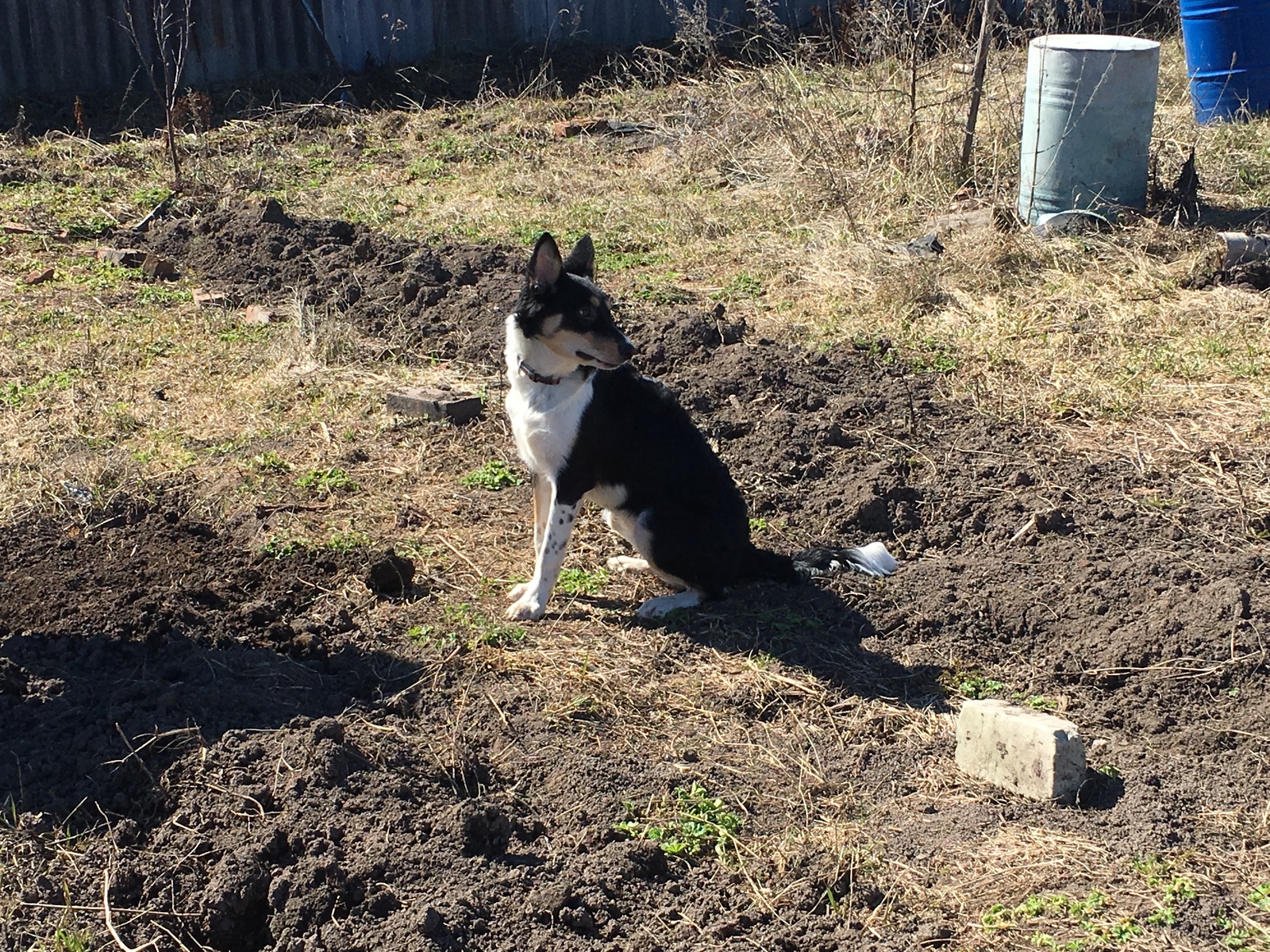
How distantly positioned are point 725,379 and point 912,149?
4555 mm

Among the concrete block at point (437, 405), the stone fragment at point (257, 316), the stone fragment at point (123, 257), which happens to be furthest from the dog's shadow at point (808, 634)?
the stone fragment at point (123, 257)

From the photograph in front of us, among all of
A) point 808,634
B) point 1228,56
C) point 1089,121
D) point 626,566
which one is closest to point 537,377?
point 626,566

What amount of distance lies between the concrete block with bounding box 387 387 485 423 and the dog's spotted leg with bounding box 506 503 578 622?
1.78 metres

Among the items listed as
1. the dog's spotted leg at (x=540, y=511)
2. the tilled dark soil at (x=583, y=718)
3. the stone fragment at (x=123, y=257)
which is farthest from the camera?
the stone fragment at (x=123, y=257)

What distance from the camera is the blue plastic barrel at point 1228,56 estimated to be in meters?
11.8

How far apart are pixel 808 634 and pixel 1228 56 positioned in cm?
986

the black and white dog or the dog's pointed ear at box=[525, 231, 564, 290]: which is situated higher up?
the dog's pointed ear at box=[525, 231, 564, 290]

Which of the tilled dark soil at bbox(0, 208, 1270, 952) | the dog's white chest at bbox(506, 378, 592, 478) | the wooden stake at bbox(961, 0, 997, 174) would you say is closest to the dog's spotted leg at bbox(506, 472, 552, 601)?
the dog's white chest at bbox(506, 378, 592, 478)

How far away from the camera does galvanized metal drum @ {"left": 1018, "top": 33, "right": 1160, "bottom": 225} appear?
8.60 metres

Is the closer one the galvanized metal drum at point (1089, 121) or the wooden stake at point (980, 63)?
the galvanized metal drum at point (1089, 121)

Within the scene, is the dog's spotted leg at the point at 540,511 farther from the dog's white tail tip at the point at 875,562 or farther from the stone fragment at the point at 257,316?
the stone fragment at the point at 257,316

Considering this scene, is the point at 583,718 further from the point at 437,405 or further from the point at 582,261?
the point at 437,405

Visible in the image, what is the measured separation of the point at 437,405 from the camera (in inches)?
263

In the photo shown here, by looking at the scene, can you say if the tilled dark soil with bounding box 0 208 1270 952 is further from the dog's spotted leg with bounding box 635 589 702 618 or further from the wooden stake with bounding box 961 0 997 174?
the wooden stake with bounding box 961 0 997 174
